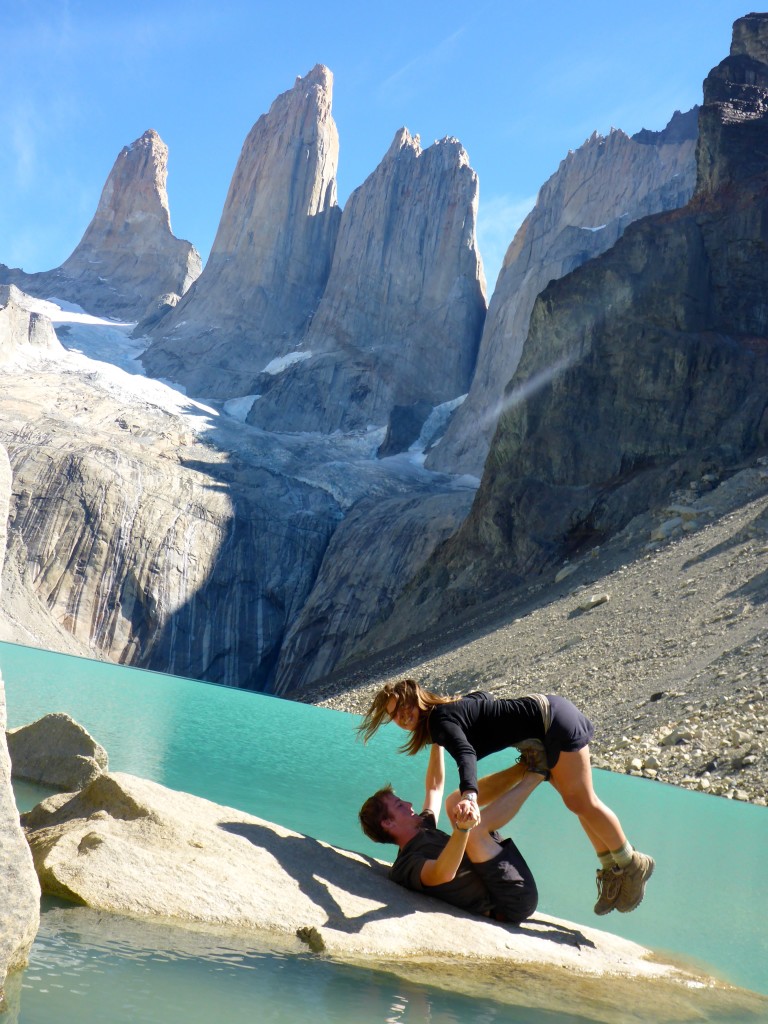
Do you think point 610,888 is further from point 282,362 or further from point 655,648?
point 282,362

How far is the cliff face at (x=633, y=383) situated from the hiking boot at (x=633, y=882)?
3874 cm

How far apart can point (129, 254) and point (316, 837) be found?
399 feet

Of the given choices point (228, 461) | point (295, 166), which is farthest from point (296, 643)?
point (295, 166)

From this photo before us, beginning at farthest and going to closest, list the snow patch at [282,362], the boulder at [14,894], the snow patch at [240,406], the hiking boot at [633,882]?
the snow patch at [282,362] → the snow patch at [240,406] → the hiking boot at [633,882] → the boulder at [14,894]

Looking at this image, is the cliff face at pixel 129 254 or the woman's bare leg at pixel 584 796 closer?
the woman's bare leg at pixel 584 796

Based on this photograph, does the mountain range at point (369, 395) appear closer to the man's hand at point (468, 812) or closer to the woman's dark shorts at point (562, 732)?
the woman's dark shorts at point (562, 732)

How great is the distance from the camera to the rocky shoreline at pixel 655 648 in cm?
1917

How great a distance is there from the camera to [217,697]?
30891 millimetres

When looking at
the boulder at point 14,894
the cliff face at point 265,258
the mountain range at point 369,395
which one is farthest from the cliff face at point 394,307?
the boulder at point 14,894

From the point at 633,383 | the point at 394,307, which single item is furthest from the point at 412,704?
the point at 394,307

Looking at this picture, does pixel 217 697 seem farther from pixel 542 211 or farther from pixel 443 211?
pixel 443 211

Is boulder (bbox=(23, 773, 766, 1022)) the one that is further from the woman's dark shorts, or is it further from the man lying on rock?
the woman's dark shorts

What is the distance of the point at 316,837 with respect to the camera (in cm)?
921

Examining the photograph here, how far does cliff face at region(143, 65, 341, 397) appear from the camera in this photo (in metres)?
98.2
